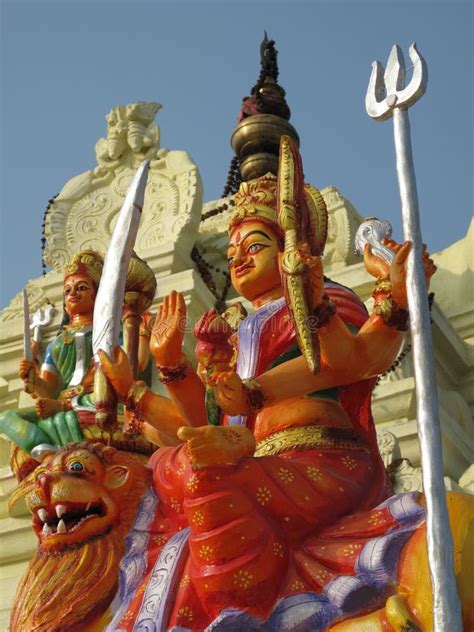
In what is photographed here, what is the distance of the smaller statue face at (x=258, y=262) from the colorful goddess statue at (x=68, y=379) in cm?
83

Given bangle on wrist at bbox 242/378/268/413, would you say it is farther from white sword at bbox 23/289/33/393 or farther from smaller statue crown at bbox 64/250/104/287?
smaller statue crown at bbox 64/250/104/287

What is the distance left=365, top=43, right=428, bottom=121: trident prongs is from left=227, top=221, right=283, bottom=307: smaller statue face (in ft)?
2.69

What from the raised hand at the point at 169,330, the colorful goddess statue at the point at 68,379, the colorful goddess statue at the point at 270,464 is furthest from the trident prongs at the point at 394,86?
the colorful goddess statue at the point at 68,379

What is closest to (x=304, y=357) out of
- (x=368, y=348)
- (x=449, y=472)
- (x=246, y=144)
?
(x=368, y=348)

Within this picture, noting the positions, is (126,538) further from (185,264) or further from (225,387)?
(185,264)

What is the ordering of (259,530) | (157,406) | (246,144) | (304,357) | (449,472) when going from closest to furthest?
(259,530) < (304,357) < (157,406) < (449,472) < (246,144)

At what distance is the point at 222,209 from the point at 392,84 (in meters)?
4.35

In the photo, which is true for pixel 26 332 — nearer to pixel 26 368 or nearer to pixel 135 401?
pixel 26 368

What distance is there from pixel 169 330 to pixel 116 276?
36 cm

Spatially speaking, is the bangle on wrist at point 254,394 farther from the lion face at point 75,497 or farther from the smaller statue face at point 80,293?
the smaller statue face at point 80,293

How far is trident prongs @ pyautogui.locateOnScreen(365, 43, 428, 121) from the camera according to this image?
5445mm

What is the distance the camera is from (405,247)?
5.39 m

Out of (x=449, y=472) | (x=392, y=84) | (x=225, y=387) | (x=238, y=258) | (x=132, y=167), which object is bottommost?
(x=449, y=472)

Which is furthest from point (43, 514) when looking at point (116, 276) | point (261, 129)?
point (261, 129)
